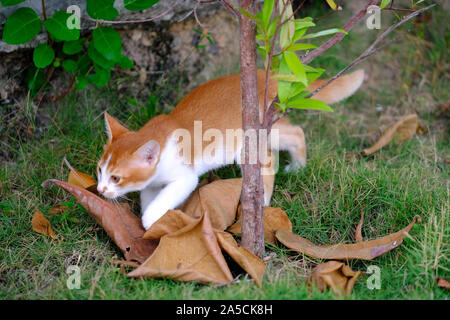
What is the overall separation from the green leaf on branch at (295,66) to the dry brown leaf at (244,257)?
729 mm

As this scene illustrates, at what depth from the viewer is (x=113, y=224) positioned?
2.20 meters

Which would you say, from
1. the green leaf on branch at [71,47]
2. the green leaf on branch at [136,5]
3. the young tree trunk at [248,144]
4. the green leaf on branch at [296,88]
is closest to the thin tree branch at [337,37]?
the green leaf on branch at [296,88]

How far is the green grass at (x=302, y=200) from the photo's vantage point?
6.42 ft

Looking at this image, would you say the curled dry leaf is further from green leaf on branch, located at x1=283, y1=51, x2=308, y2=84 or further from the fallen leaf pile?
green leaf on branch, located at x1=283, y1=51, x2=308, y2=84

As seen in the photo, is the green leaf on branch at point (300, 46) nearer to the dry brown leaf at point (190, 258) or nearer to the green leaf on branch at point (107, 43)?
the dry brown leaf at point (190, 258)

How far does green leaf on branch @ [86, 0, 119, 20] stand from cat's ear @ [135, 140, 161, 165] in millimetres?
678

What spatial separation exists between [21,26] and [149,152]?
90 cm

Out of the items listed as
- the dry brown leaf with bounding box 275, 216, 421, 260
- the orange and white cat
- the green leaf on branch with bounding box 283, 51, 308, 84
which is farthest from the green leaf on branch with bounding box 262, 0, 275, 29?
the dry brown leaf with bounding box 275, 216, 421, 260

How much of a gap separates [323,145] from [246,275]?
4.30ft

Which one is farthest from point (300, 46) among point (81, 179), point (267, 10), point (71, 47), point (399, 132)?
point (399, 132)

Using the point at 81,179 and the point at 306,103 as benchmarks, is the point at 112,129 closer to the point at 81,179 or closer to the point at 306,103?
the point at 81,179

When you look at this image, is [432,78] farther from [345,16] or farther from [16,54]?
[16,54]

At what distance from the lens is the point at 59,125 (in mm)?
2992
